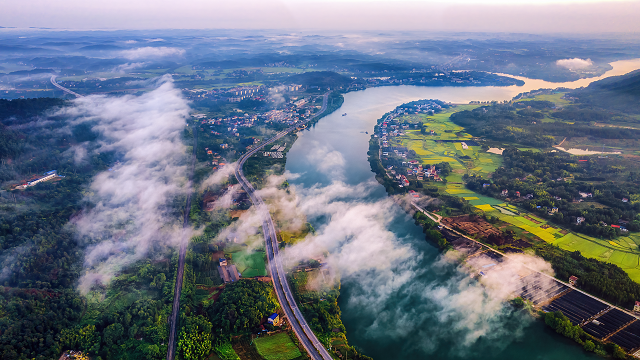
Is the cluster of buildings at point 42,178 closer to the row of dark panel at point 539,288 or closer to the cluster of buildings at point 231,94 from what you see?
the cluster of buildings at point 231,94

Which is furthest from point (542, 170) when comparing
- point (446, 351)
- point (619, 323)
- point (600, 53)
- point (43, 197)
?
point (600, 53)

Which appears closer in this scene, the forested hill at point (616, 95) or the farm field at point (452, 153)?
the farm field at point (452, 153)

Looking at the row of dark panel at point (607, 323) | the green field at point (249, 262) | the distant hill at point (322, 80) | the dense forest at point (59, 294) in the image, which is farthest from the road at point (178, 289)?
the distant hill at point (322, 80)

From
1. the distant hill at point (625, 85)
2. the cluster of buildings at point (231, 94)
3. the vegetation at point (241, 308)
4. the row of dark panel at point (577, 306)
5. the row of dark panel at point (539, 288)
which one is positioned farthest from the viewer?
the cluster of buildings at point (231, 94)

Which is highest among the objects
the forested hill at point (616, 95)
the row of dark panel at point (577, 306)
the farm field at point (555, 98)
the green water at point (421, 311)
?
the forested hill at point (616, 95)

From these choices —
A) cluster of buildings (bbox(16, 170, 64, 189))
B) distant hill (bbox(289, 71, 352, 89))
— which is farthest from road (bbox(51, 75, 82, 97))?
distant hill (bbox(289, 71, 352, 89))
